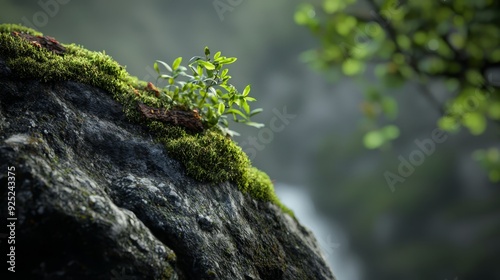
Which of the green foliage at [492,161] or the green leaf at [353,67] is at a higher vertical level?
the green leaf at [353,67]

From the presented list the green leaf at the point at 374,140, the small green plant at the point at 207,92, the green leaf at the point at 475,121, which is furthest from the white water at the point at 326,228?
the green leaf at the point at 475,121

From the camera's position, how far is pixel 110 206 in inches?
93.4

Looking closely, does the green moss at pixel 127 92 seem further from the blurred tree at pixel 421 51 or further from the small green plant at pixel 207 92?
the blurred tree at pixel 421 51

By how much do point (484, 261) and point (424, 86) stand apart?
22.2 m

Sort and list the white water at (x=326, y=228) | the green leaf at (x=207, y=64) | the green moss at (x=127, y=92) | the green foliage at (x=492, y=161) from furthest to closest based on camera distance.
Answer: the white water at (x=326, y=228) < the green leaf at (x=207, y=64) < the green foliage at (x=492, y=161) < the green moss at (x=127, y=92)

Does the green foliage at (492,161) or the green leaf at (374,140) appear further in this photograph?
the green foliage at (492,161)

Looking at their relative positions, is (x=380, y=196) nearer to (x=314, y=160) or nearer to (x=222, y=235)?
(x=314, y=160)

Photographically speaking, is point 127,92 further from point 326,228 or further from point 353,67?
point 326,228

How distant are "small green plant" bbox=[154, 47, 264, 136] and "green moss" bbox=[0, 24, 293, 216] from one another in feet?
0.68

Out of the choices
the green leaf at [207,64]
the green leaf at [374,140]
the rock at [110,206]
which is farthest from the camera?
the green leaf at [207,64]

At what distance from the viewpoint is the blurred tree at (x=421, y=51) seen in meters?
2.98

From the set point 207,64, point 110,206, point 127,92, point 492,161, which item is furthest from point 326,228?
point 110,206

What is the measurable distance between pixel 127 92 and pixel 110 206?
4.79ft

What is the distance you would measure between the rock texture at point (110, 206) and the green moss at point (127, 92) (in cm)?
9
